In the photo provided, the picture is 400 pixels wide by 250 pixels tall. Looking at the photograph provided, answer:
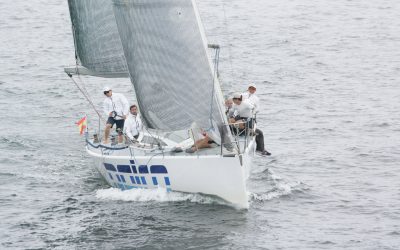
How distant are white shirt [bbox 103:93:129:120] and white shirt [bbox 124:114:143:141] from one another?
72 cm

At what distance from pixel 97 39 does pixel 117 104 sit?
2693 mm

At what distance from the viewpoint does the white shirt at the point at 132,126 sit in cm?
2805

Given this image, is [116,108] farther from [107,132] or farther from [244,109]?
[244,109]

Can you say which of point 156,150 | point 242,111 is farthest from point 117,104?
point 242,111

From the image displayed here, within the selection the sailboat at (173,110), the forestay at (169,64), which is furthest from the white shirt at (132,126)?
the forestay at (169,64)

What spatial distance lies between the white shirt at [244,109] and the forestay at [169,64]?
1934 millimetres

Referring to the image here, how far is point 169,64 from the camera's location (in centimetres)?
2558

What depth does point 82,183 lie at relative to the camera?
29719mm

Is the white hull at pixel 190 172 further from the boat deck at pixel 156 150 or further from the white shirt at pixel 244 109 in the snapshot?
the white shirt at pixel 244 109

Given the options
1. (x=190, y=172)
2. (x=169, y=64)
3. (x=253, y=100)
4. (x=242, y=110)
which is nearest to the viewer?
(x=169, y=64)

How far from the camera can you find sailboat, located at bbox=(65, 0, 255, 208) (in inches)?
981

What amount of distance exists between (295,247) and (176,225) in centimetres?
364

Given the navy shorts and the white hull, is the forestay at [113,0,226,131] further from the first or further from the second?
the navy shorts

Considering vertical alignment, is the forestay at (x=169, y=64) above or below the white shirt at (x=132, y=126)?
above
